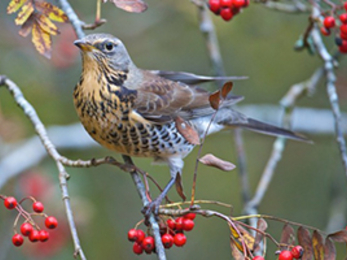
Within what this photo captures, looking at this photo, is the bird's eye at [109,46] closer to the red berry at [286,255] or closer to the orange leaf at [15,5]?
the orange leaf at [15,5]

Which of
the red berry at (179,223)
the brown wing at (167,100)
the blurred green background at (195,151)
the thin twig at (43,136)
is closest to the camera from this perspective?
the thin twig at (43,136)

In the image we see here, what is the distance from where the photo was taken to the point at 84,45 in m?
3.37

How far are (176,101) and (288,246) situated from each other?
1780mm

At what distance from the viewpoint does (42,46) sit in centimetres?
279

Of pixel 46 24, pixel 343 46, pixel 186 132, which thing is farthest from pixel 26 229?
pixel 343 46

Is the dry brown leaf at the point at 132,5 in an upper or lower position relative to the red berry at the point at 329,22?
upper

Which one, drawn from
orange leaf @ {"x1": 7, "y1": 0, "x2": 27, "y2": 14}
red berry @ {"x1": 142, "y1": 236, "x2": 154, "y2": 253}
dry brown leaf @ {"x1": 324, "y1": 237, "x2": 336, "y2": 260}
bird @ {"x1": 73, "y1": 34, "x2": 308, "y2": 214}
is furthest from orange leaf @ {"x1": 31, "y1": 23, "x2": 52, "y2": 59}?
dry brown leaf @ {"x1": 324, "y1": 237, "x2": 336, "y2": 260}

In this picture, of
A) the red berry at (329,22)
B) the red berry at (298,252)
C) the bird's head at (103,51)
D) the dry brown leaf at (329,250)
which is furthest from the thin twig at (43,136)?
the red berry at (329,22)

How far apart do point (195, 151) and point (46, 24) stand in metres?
4.13

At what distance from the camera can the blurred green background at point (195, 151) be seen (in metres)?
5.04

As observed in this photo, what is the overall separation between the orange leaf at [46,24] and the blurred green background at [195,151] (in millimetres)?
2169

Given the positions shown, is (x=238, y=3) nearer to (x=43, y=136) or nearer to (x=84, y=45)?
(x=84, y=45)

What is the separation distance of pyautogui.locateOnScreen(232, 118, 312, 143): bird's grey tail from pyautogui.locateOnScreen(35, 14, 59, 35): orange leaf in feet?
6.66

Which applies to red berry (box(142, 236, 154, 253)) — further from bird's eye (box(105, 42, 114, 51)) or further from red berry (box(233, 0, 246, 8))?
red berry (box(233, 0, 246, 8))
